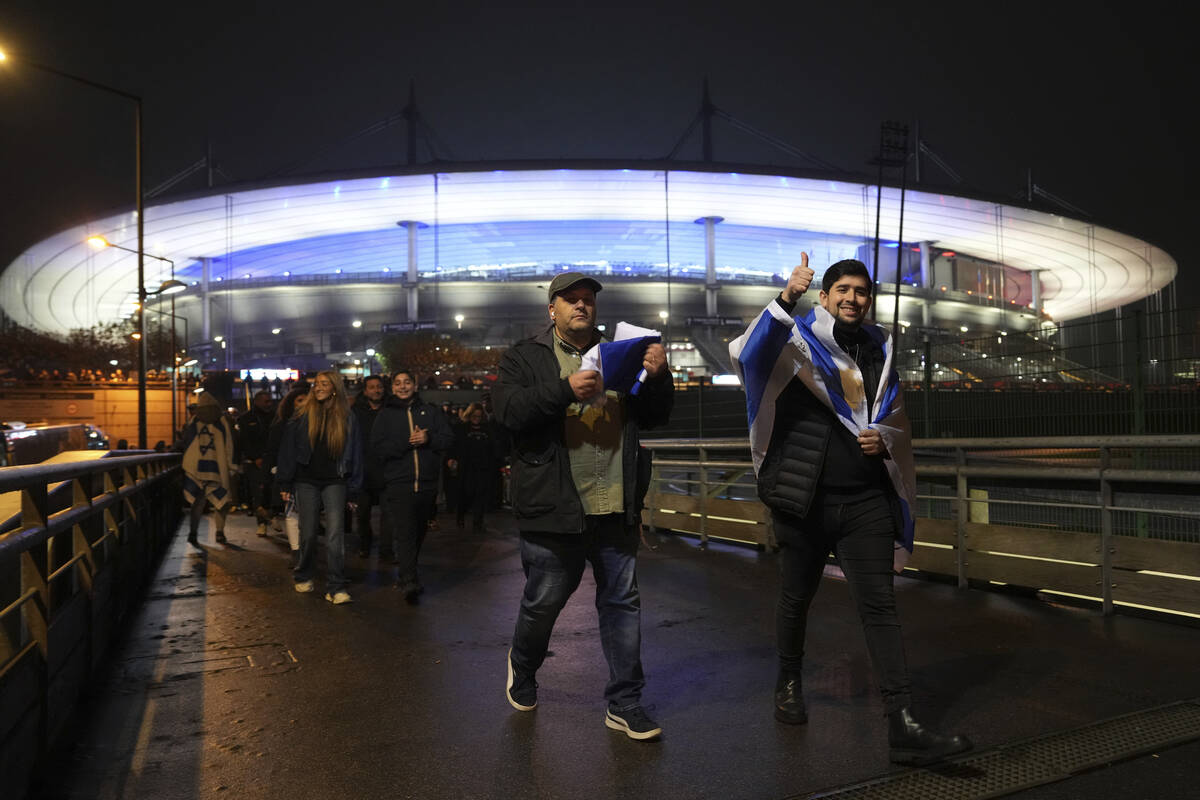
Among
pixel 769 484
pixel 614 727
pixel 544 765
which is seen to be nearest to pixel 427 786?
pixel 544 765

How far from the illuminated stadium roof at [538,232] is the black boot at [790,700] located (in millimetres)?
66588

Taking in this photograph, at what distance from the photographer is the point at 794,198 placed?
7194cm

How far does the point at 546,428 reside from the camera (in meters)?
3.83

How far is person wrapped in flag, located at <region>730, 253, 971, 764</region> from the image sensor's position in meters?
3.62

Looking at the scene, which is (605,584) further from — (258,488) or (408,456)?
(258,488)

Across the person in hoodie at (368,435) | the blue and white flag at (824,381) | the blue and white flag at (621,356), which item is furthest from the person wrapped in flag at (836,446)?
the person in hoodie at (368,435)

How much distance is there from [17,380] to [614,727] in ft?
134

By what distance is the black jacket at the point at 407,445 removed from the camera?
25.0 feet

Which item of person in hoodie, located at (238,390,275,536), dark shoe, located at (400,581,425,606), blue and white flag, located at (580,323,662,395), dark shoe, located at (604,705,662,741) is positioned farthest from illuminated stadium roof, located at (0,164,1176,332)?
dark shoe, located at (604,705,662,741)

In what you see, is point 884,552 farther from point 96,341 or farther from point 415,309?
point 96,341

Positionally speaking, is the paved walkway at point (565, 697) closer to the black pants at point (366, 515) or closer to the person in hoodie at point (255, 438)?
the black pants at point (366, 515)

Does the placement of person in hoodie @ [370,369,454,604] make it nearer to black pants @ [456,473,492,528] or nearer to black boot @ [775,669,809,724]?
black boot @ [775,669,809,724]

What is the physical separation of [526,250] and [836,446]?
78603 millimetres

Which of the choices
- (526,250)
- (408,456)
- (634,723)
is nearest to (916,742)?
(634,723)
